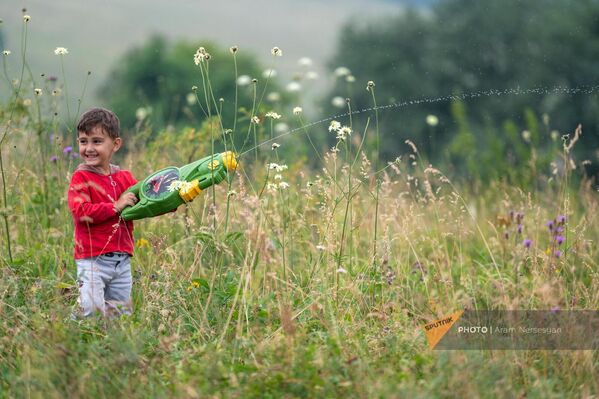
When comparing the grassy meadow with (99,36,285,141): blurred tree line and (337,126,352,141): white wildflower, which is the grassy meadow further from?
(99,36,285,141): blurred tree line

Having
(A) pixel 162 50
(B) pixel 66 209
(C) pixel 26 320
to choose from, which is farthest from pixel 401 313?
(A) pixel 162 50

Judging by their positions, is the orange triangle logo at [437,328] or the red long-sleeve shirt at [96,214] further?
the red long-sleeve shirt at [96,214]

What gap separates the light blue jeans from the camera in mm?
4262

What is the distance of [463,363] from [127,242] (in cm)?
195

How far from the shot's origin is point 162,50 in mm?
52375

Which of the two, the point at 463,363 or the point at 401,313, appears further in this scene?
the point at 401,313

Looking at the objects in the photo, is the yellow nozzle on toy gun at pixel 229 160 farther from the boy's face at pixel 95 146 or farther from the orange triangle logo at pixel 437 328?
the orange triangle logo at pixel 437 328

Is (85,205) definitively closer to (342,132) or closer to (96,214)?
(96,214)

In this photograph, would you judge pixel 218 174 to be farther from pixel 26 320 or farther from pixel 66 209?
pixel 66 209

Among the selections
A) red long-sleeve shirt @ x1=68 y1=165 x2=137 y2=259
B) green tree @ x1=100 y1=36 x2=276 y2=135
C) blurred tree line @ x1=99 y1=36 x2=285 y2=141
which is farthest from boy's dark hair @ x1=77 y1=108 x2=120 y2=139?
green tree @ x1=100 y1=36 x2=276 y2=135

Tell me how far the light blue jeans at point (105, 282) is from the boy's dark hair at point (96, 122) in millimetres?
633

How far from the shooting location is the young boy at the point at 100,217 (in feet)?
14.1

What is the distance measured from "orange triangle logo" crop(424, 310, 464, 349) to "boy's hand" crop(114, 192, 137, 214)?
1.56 metres

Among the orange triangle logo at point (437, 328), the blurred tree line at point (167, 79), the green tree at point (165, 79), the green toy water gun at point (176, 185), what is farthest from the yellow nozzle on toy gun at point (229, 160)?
the green tree at point (165, 79)
